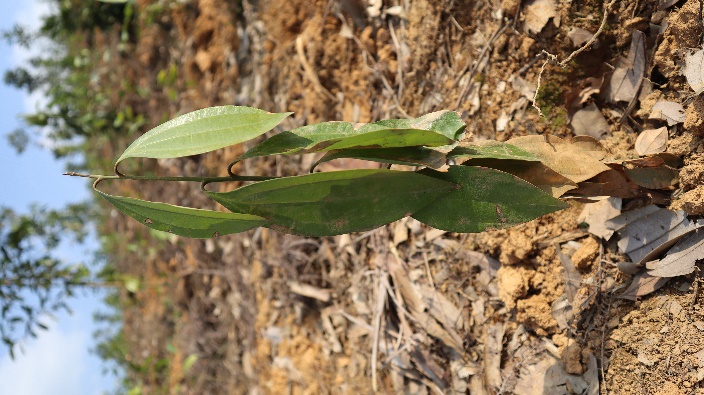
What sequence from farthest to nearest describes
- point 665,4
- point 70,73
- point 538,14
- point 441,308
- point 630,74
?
1. point 70,73
2. point 441,308
3. point 538,14
4. point 630,74
5. point 665,4

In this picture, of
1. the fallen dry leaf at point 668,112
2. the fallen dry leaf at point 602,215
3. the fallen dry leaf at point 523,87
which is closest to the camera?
the fallen dry leaf at point 668,112

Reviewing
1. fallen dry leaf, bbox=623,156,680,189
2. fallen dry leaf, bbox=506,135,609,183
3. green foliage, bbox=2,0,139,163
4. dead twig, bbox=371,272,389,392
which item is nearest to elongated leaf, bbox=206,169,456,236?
fallen dry leaf, bbox=506,135,609,183

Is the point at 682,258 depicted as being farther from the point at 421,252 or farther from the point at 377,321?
the point at 377,321

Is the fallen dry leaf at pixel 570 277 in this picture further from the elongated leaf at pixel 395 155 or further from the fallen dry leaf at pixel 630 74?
the elongated leaf at pixel 395 155

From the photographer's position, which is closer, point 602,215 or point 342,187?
point 342,187

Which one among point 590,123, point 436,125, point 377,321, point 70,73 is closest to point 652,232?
point 590,123

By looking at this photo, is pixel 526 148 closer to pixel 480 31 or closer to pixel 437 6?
pixel 480 31

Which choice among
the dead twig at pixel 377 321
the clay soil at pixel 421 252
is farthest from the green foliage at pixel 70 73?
the dead twig at pixel 377 321

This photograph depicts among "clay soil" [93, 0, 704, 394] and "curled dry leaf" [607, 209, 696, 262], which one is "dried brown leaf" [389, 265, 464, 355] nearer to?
"clay soil" [93, 0, 704, 394]
